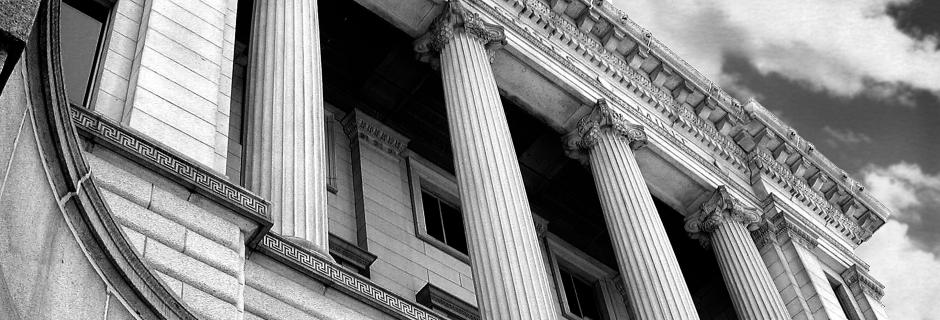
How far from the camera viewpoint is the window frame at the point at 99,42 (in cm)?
1292

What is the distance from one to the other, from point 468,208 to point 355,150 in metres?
6.69

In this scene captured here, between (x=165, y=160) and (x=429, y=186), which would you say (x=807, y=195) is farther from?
(x=165, y=160)

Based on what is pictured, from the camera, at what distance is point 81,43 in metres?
13.8

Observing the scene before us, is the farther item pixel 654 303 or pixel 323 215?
pixel 654 303

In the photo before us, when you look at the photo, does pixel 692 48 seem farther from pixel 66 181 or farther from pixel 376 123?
pixel 66 181

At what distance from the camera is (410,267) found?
22547mm

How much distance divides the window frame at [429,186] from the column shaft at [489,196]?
395cm

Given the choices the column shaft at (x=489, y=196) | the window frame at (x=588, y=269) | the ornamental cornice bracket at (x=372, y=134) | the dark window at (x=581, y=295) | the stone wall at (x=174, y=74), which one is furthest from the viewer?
the window frame at (x=588, y=269)

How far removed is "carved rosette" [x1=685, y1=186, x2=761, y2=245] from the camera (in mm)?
27125

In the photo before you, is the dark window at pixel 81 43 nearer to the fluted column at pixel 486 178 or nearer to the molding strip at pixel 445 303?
the fluted column at pixel 486 178

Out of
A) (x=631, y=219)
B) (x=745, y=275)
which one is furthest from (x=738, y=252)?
(x=631, y=219)

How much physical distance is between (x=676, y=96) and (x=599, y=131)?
5.20 m

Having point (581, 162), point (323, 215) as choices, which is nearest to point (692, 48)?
point (581, 162)

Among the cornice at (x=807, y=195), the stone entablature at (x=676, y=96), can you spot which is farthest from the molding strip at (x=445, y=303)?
the cornice at (x=807, y=195)
